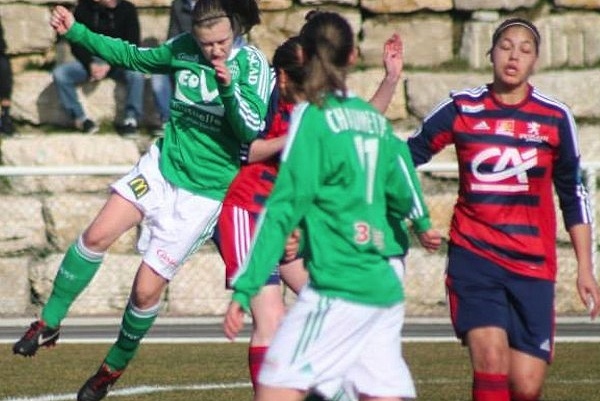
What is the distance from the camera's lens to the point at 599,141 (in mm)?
16938

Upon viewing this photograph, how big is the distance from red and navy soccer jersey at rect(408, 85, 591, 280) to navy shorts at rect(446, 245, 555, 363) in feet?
0.15

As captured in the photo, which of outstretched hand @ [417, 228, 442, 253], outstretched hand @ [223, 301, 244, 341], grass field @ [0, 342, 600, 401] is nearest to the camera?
outstretched hand @ [223, 301, 244, 341]

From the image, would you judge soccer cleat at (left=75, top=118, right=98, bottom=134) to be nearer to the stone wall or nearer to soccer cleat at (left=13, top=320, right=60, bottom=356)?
the stone wall

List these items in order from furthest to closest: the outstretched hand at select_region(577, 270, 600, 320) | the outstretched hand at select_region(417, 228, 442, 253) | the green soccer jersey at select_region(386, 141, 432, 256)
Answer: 1. the outstretched hand at select_region(577, 270, 600, 320)
2. the outstretched hand at select_region(417, 228, 442, 253)
3. the green soccer jersey at select_region(386, 141, 432, 256)

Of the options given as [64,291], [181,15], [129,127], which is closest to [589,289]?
[64,291]

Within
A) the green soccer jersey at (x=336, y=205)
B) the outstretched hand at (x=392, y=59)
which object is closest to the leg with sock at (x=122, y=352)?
the outstretched hand at (x=392, y=59)

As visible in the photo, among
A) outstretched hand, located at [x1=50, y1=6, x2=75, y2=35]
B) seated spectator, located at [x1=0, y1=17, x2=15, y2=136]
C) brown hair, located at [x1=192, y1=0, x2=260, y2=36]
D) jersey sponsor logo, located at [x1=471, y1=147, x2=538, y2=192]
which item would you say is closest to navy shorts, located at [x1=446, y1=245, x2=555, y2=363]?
jersey sponsor logo, located at [x1=471, y1=147, x2=538, y2=192]

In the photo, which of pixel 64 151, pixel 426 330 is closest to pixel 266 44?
pixel 64 151

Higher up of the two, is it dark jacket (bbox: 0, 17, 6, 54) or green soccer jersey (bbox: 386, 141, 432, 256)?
green soccer jersey (bbox: 386, 141, 432, 256)

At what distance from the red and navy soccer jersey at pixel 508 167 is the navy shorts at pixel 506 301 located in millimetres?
46

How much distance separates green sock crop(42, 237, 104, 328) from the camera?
9492 mm

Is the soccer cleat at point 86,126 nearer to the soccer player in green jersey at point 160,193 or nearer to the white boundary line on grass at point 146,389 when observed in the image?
the white boundary line on grass at point 146,389

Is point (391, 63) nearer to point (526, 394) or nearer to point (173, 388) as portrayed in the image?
point (526, 394)

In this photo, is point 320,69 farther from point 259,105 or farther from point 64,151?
point 64,151
